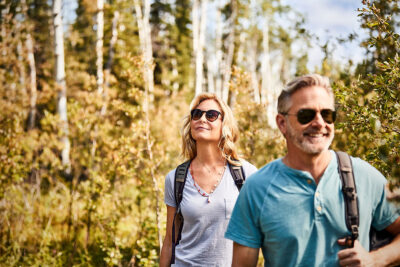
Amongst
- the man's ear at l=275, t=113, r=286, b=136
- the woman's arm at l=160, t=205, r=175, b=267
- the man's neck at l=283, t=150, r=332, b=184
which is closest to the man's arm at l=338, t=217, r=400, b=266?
the man's neck at l=283, t=150, r=332, b=184

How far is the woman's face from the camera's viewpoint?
9.30ft

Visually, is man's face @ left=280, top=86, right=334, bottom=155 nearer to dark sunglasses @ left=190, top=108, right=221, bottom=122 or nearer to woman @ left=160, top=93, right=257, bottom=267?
woman @ left=160, top=93, right=257, bottom=267

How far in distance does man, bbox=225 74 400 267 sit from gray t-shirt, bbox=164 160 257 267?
2.59ft

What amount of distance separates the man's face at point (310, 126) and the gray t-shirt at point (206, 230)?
94 cm

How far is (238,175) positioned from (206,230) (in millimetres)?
467

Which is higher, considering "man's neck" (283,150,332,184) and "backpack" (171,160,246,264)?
"man's neck" (283,150,332,184)

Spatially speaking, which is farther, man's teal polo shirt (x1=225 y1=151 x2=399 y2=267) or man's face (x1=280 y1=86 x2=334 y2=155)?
man's face (x1=280 y1=86 x2=334 y2=155)

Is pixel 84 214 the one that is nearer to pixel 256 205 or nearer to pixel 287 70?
pixel 256 205

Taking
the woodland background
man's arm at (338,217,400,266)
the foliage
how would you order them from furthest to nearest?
the woodland background → the foliage → man's arm at (338,217,400,266)

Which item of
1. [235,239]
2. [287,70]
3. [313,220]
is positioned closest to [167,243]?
[235,239]

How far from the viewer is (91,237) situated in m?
5.63

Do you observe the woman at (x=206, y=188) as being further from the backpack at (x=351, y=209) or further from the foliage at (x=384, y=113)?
the backpack at (x=351, y=209)

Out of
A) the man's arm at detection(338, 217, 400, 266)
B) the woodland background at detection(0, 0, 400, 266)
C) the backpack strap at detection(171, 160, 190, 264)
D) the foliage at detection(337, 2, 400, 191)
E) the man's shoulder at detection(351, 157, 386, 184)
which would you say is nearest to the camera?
the man's arm at detection(338, 217, 400, 266)

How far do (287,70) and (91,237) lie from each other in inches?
1115
